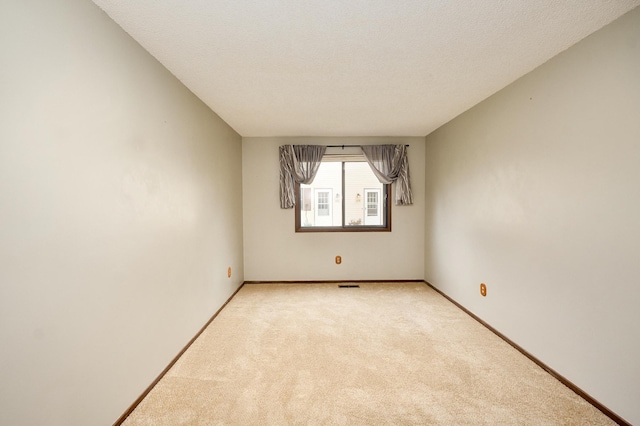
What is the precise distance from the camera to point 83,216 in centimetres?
138

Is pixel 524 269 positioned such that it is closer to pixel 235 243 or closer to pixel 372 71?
pixel 372 71

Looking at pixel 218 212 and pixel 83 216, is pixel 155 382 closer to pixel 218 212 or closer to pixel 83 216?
pixel 83 216

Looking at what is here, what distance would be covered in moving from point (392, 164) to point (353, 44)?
2725 mm

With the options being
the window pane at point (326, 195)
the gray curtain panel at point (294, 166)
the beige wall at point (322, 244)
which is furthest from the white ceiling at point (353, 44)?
the window pane at point (326, 195)

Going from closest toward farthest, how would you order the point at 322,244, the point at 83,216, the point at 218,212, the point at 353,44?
the point at 83,216 < the point at 353,44 < the point at 218,212 < the point at 322,244

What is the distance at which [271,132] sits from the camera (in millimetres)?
4156

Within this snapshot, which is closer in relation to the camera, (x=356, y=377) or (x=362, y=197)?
(x=356, y=377)

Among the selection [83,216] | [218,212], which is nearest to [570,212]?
[83,216]

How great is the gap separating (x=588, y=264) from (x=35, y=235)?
2929mm

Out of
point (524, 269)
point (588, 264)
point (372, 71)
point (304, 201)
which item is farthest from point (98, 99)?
point (304, 201)

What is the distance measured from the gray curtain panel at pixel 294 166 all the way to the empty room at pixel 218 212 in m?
1.10

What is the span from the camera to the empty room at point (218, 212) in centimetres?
123

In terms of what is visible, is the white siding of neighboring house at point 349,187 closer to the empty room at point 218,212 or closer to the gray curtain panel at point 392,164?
the gray curtain panel at point 392,164

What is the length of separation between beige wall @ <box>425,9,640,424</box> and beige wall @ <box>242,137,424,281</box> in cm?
145
